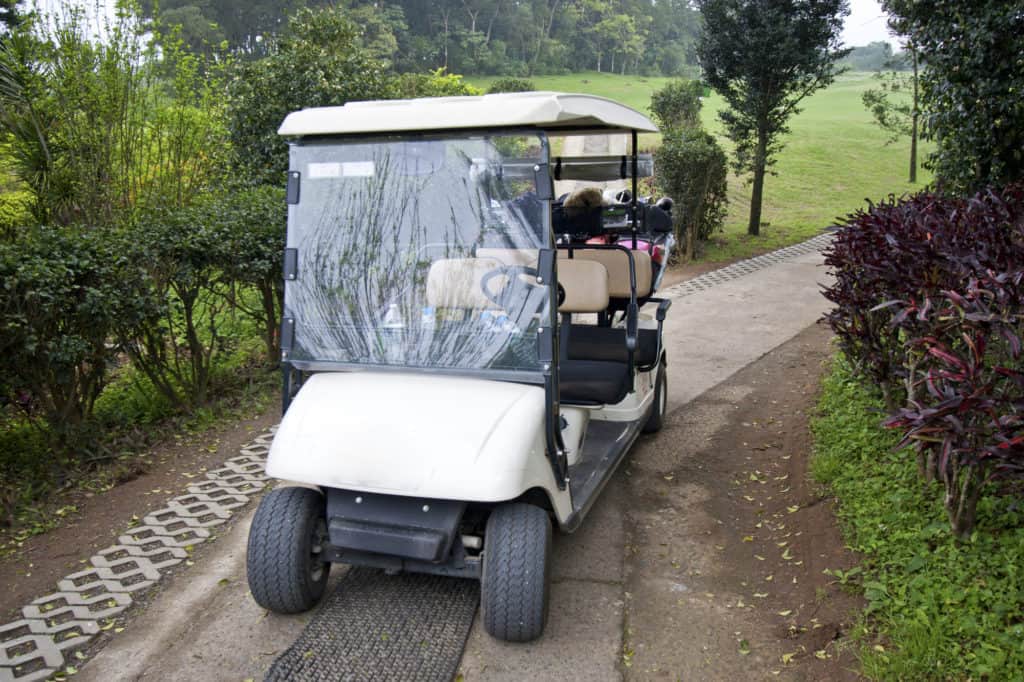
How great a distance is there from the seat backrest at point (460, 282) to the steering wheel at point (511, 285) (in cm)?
2

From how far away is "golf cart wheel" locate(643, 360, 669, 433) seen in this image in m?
5.41

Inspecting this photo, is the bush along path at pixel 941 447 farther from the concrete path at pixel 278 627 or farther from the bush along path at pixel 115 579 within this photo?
the bush along path at pixel 115 579

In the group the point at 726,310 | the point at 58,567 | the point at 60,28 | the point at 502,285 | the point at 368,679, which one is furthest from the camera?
the point at 726,310

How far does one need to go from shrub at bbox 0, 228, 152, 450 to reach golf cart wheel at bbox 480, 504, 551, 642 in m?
2.68

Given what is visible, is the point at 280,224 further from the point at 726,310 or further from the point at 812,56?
the point at 812,56

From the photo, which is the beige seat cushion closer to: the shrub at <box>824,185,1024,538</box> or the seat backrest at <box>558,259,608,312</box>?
the seat backrest at <box>558,259,608,312</box>

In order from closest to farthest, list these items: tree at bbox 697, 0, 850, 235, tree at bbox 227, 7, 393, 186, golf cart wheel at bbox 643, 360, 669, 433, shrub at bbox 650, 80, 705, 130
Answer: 1. golf cart wheel at bbox 643, 360, 669, 433
2. tree at bbox 227, 7, 393, 186
3. tree at bbox 697, 0, 850, 235
4. shrub at bbox 650, 80, 705, 130

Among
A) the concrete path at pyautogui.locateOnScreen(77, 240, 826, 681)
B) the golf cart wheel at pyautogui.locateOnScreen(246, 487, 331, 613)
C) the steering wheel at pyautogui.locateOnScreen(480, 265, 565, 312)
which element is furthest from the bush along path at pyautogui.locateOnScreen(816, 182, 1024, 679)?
the golf cart wheel at pyautogui.locateOnScreen(246, 487, 331, 613)

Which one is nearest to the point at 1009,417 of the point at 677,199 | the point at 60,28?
the point at 60,28

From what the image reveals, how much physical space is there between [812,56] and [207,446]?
1135 centimetres

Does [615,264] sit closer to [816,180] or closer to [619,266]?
[619,266]

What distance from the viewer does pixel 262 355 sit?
7016 mm

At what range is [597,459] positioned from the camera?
427 centimetres

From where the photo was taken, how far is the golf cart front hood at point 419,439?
117 inches
